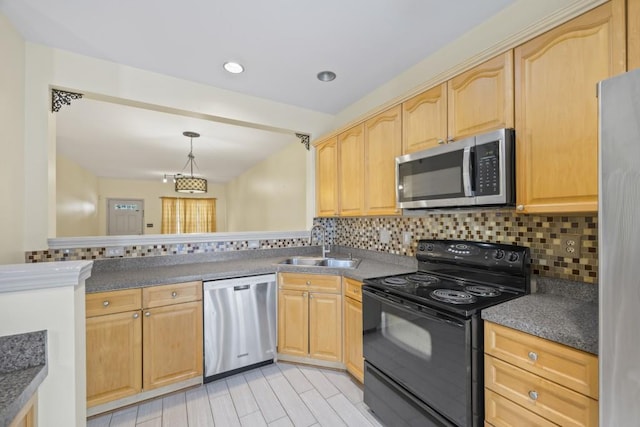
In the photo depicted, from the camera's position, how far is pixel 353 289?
2111 mm

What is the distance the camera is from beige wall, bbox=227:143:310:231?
4.18 m

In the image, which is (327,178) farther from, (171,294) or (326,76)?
(171,294)

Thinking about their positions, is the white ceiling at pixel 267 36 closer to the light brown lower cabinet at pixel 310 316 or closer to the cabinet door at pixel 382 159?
the cabinet door at pixel 382 159

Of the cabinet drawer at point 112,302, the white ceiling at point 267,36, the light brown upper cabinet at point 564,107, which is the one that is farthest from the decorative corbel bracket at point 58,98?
the light brown upper cabinet at point 564,107

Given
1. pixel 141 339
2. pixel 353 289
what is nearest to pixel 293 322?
pixel 353 289

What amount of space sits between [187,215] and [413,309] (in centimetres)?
854

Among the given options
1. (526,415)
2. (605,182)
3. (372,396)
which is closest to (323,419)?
(372,396)

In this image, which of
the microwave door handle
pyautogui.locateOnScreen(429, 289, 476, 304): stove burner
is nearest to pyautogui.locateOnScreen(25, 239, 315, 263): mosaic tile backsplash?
pyautogui.locateOnScreen(429, 289, 476, 304): stove burner

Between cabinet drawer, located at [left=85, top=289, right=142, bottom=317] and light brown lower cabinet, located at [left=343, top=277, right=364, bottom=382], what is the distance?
4.92 feet

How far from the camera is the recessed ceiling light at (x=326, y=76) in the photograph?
2.39 m

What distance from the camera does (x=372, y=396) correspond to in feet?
5.81

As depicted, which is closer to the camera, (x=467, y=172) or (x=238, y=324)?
(x=467, y=172)

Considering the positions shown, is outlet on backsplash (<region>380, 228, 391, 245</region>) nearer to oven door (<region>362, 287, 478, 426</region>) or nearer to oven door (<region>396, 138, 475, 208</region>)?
oven door (<region>396, 138, 475, 208</region>)

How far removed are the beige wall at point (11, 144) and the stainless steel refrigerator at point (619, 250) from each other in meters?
2.82
